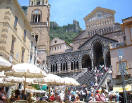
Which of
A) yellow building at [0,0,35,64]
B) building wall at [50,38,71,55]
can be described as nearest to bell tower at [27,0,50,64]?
building wall at [50,38,71,55]

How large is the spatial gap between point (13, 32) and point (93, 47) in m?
21.4

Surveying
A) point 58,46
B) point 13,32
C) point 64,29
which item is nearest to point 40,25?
point 58,46

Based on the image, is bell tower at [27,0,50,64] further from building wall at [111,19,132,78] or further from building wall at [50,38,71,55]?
building wall at [111,19,132,78]

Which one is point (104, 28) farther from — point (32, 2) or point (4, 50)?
point (4, 50)

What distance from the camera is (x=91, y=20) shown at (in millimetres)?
45500

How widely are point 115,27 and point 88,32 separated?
7.26 meters

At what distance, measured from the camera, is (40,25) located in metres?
48.7

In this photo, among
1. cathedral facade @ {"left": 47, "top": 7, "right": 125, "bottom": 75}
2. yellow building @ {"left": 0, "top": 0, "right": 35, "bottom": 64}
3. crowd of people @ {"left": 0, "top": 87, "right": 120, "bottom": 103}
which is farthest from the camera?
cathedral facade @ {"left": 47, "top": 7, "right": 125, "bottom": 75}

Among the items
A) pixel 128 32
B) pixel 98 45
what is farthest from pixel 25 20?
pixel 98 45

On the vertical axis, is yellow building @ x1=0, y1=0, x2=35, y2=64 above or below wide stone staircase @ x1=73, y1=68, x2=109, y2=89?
above

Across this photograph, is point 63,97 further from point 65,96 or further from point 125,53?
point 125,53

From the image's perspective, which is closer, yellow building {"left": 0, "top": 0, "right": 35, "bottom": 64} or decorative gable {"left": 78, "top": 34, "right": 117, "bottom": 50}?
yellow building {"left": 0, "top": 0, "right": 35, "bottom": 64}

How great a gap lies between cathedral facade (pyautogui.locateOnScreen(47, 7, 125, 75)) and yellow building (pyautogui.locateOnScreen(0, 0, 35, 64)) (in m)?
15.1

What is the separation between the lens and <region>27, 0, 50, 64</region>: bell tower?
4594 cm
